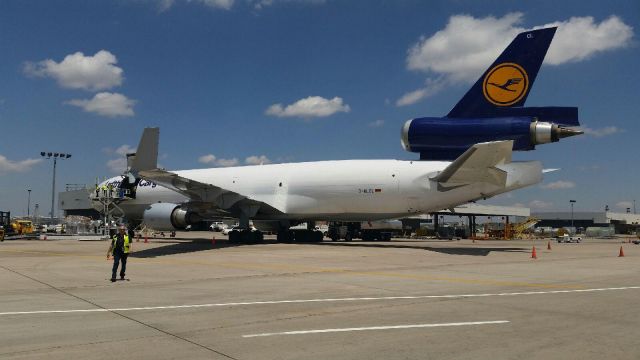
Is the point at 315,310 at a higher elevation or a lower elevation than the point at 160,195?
lower

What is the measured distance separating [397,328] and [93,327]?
4.53 metres

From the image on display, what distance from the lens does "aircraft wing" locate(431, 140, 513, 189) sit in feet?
74.6

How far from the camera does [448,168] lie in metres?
25.2

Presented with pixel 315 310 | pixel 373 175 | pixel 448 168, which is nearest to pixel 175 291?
pixel 315 310

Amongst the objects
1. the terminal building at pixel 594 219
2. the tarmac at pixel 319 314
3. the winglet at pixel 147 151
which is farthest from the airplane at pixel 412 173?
the terminal building at pixel 594 219

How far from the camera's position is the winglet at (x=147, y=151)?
2320 centimetres

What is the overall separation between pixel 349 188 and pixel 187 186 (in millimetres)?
9154

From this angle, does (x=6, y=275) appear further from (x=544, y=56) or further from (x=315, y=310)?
(x=544, y=56)

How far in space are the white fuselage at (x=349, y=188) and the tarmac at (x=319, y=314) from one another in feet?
34.5

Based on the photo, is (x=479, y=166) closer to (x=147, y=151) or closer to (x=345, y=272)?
(x=345, y=272)

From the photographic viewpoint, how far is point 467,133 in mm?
25156

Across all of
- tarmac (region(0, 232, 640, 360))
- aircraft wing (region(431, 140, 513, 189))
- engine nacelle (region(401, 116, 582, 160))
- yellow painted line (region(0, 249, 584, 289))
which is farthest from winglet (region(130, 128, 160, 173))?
aircraft wing (region(431, 140, 513, 189))

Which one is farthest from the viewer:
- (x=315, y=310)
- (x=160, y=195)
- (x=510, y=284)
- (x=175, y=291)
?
(x=160, y=195)

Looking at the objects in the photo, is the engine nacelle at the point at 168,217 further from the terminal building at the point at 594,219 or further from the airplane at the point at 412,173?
the terminal building at the point at 594,219
